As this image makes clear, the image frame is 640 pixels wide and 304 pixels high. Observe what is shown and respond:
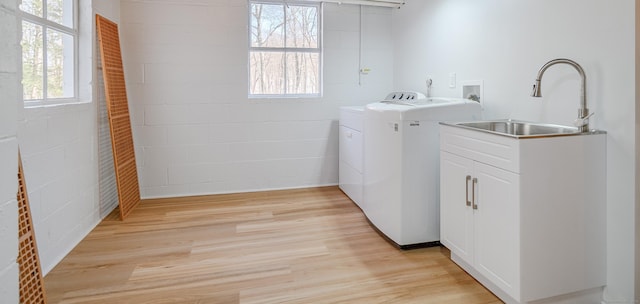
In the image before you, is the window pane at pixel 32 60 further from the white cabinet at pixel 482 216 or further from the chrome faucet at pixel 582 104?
the chrome faucet at pixel 582 104

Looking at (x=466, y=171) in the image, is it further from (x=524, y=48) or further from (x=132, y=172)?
(x=132, y=172)

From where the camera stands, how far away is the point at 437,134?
9.00 ft

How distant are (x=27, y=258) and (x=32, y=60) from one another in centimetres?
128

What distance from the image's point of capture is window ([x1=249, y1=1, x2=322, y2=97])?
432cm

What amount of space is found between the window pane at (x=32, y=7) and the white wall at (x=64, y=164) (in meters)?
0.60

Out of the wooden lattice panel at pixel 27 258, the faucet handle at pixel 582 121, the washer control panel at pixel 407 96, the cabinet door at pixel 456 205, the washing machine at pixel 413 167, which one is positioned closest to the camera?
the wooden lattice panel at pixel 27 258

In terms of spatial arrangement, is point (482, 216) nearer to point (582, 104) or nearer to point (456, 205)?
A: point (456, 205)

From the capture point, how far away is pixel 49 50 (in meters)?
2.67

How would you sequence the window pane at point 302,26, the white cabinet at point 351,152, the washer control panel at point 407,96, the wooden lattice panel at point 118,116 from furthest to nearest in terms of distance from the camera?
the window pane at point 302,26 → the white cabinet at point 351,152 → the washer control panel at point 407,96 → the wooden lattice panel at point 118,116

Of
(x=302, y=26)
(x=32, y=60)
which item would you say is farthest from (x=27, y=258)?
(x=302, y=26)

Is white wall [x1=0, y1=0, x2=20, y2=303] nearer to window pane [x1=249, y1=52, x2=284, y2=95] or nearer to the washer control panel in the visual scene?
the washer control panel

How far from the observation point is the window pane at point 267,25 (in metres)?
4.29

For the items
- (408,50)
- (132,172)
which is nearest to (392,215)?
(408,50)

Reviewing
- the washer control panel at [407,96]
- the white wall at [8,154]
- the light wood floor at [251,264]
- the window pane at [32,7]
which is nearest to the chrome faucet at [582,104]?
the light wood floor at [251,264]
